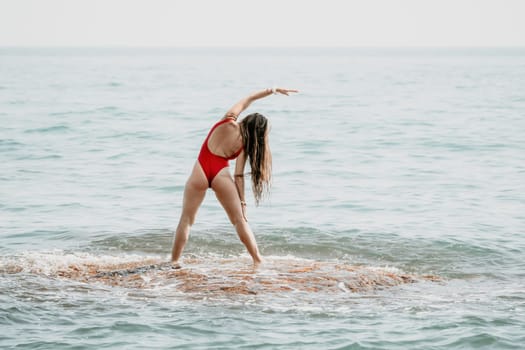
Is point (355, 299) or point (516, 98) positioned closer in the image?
point (355, 299)

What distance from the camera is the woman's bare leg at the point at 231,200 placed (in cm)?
913

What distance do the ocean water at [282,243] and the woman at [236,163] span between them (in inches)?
26.1

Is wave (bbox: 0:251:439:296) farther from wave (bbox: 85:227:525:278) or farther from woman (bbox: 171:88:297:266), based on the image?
wave (bbox: 85:227:525:278)

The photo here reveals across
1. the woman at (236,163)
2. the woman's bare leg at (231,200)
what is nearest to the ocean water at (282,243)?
the woman's bare leg at (231,200)

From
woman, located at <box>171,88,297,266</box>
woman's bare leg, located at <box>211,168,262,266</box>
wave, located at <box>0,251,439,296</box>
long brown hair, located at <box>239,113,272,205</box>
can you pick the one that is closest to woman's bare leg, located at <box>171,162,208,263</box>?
woman, located at <box>171,88,297,266</box>

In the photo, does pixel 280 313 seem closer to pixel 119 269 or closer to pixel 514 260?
pixel 119 269

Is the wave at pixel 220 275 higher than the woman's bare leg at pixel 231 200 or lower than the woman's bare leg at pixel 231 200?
lower

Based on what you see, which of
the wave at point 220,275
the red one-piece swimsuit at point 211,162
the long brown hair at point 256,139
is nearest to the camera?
the wave at point 220,275

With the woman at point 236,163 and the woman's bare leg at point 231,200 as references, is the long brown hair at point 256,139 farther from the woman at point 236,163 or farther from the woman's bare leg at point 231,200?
the woman's bare leg at point 231,200

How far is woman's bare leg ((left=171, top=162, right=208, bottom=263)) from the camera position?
30.1 feet

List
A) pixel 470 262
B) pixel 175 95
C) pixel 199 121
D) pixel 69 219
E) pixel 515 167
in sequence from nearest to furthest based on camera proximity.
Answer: pixel 470 262 < pixel 69 219 < pixel 515 167 < pixel 199 121 < pixel 175 95

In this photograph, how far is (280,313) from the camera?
26.6ft

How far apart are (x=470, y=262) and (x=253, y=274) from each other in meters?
3.59

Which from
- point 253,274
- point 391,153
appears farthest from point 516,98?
point 253,274
